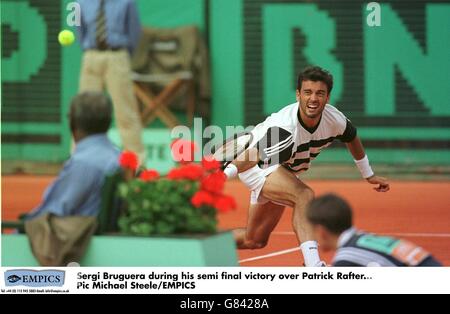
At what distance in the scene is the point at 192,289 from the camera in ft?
14.0

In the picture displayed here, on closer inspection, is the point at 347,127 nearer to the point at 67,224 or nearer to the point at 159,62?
the point at 67,224

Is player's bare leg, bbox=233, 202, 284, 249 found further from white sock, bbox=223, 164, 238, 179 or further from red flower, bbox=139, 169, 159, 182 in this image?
red flower, bbox=139, 169, 159, 182

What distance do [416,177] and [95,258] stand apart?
8.42 feet

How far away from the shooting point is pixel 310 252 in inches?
177

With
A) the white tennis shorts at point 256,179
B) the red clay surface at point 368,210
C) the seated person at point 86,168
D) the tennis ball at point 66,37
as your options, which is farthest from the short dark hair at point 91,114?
the tennis ball at point 66,37

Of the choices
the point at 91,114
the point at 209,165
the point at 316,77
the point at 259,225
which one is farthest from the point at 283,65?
the point at 91,114

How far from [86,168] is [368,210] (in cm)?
189

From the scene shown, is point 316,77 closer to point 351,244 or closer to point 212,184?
point 212,184

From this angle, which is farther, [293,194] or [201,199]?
[293,194]

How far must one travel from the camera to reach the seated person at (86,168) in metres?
3.94

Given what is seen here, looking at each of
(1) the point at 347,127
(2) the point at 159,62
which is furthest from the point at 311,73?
(2) the point at 159,62

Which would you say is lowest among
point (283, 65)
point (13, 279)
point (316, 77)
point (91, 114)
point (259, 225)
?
point (13, 279)

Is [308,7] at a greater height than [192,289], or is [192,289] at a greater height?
Result: [308,7]

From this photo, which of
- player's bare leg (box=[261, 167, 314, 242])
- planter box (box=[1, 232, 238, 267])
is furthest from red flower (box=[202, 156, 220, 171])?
player's bare leg (box=[261, 167, 314, 242])
